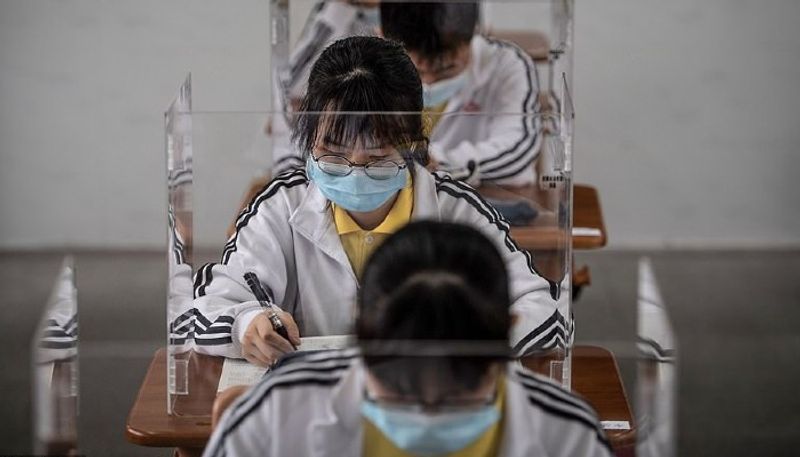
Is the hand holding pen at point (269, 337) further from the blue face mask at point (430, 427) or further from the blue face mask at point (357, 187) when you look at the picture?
the blue face mask at point (430, 427)

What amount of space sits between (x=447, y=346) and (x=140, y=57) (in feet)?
11.7

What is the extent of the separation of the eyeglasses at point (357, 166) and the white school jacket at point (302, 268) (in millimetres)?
50

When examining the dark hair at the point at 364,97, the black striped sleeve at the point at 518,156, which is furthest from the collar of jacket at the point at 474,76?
the dark hair at the point at 364,97

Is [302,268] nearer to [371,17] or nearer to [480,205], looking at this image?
[480,205]

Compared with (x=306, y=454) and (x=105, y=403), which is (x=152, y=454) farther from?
(x=306, y=454)

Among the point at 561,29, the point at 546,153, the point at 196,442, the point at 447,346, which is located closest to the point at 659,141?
the point at 561,29

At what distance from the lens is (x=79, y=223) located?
4.79m

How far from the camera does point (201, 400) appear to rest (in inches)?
72.0

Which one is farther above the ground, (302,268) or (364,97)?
(364,97)

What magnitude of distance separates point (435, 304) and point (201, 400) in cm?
63

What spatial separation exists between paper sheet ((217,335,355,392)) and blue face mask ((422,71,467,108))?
1.25 meters

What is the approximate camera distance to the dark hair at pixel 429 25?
3.01 meters

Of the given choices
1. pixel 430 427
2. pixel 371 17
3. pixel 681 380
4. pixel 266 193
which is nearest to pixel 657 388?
pixel 681 380

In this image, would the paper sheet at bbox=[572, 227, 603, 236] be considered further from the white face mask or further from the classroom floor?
the white face mask
